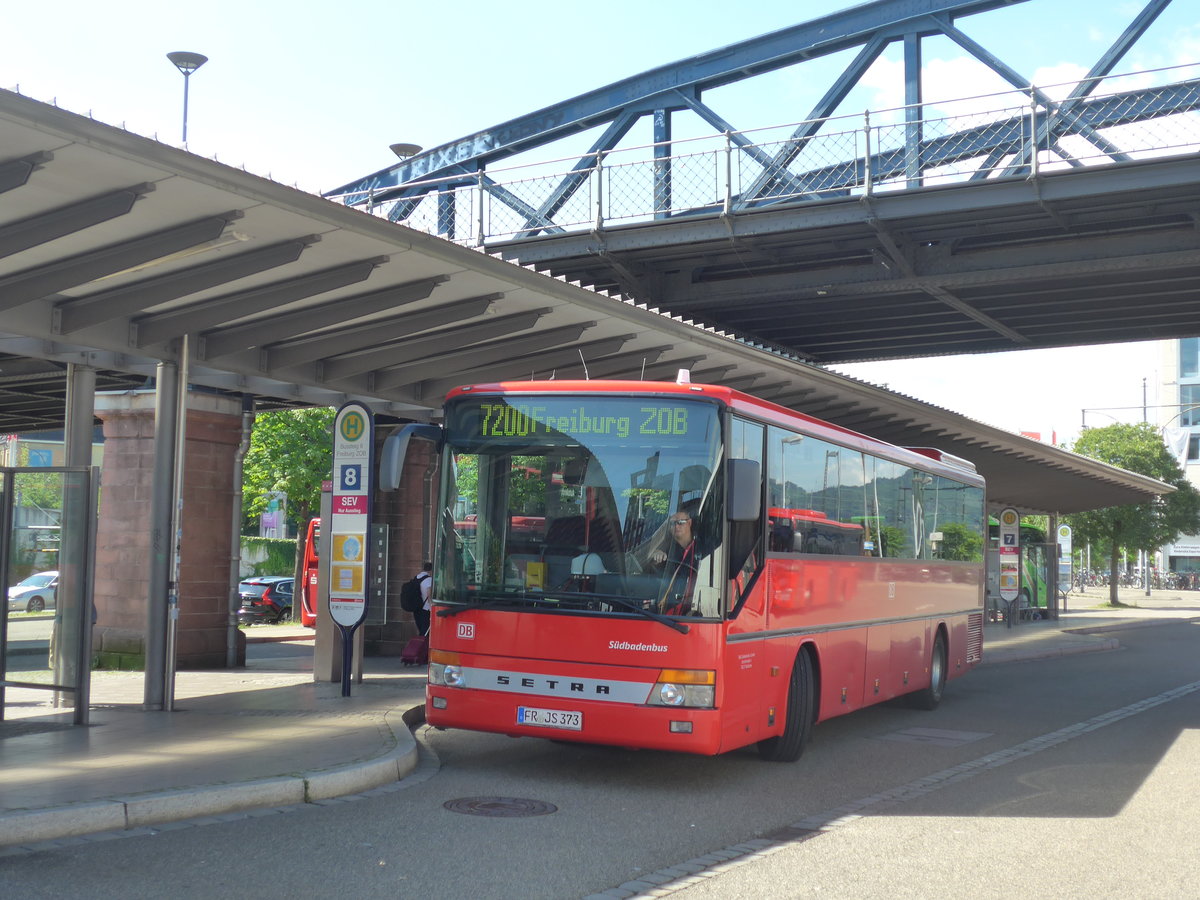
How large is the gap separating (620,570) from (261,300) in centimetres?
421

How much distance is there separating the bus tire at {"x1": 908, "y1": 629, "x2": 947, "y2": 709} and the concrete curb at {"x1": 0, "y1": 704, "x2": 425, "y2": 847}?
25.0ft

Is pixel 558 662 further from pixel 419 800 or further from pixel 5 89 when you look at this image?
pixel 5 89

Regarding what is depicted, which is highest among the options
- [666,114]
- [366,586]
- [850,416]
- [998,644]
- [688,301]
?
[666,114]

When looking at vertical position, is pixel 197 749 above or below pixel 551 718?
below

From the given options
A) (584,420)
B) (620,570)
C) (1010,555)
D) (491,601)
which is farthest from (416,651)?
(1010,555)

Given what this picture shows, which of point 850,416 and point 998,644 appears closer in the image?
point 850,416

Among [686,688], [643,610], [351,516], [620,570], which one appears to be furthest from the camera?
[351,516]

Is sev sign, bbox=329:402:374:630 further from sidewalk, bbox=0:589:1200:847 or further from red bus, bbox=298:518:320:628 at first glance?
red bus, bbox=298:518:320:628

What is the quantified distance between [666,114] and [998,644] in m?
17.8

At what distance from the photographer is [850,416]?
67.4ft

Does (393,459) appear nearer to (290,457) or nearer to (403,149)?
(403,149)

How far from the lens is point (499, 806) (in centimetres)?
813

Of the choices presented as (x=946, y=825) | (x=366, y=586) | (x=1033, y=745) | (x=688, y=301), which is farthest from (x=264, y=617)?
(x=946, y=825)

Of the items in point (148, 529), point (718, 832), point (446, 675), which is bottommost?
point (718, 832)
